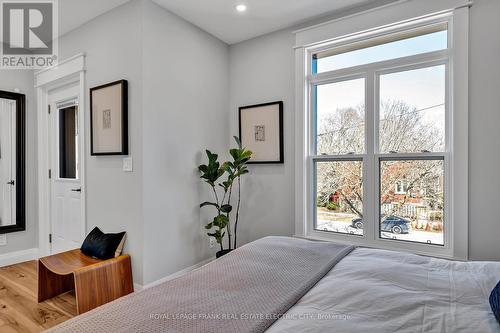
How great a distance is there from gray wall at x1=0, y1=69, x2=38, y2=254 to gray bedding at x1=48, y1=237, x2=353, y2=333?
340cm

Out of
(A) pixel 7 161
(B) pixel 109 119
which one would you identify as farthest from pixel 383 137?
(A) pixel 7 161

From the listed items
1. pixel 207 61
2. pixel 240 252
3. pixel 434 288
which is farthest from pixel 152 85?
pixel 434 288

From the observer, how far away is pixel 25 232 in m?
Result: 3.61

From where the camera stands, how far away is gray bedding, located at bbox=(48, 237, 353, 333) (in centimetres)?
91

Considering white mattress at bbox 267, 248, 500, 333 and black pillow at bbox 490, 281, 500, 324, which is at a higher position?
Answer: black pillow at bbox 490, 281, 500, 324

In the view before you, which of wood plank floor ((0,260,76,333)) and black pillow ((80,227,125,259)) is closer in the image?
wood plank floor ((0,260,76,333))

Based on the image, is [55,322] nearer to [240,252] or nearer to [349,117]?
[240,252]

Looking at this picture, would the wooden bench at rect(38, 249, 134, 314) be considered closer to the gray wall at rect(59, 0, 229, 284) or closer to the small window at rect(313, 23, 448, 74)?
the gray wall at rect(59, 0, 229, 284)

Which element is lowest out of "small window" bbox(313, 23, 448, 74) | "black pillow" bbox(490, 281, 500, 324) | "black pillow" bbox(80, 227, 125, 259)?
"black pillow" bbox(80, 227, 125, 259)

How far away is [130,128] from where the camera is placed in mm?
2598

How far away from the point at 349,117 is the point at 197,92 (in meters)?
1.63

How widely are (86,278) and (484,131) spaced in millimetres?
3251

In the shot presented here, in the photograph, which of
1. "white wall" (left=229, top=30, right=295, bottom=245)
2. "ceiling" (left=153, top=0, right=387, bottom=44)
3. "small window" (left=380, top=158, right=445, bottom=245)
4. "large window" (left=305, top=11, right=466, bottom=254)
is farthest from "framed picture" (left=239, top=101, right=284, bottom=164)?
"small window" (left=380, top=158, right=445, bottom=245)

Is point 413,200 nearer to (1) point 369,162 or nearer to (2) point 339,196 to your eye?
(1) point 369,162
